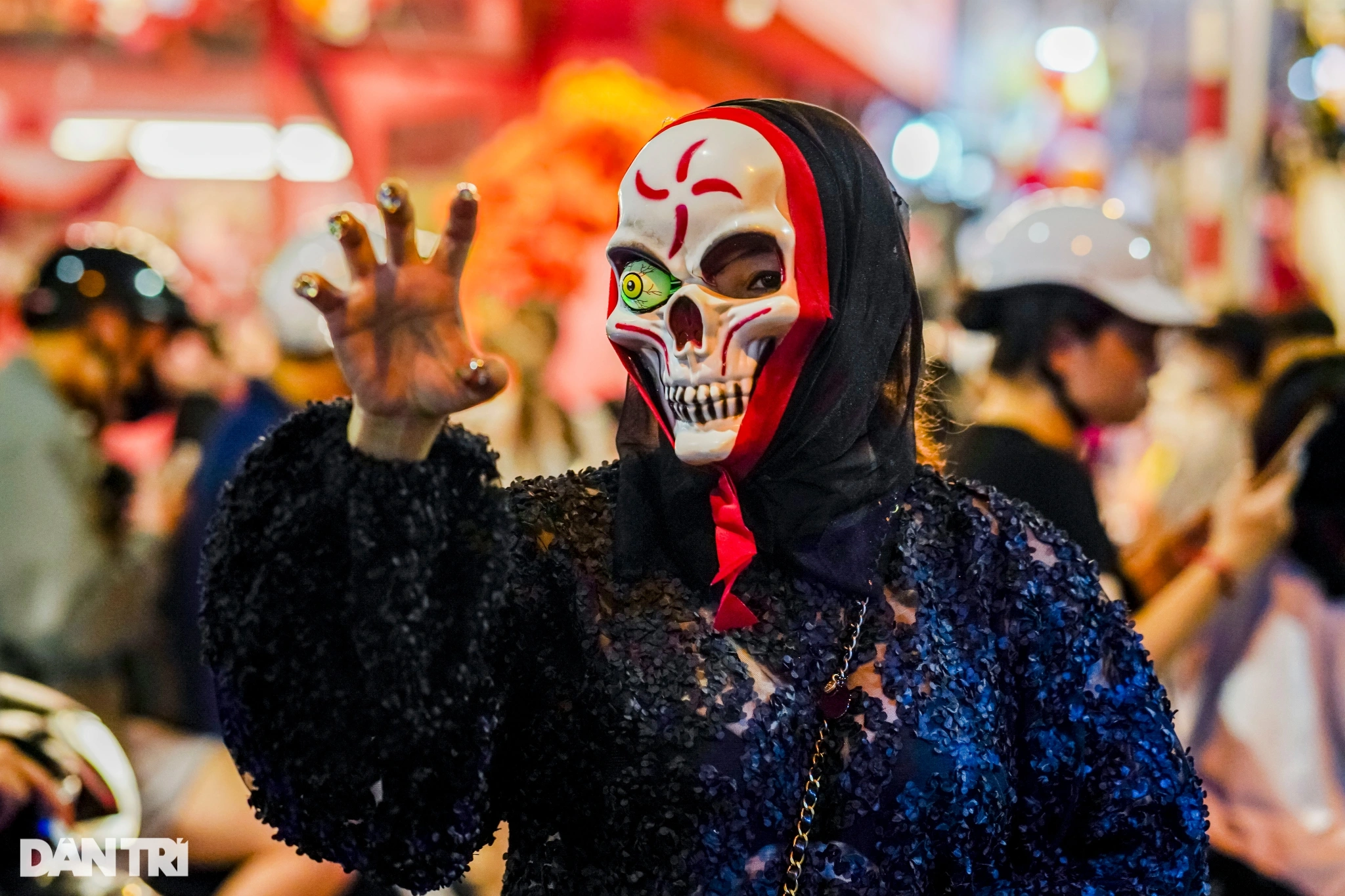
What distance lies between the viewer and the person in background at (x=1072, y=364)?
2887 mm

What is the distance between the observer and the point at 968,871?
1.65 metres

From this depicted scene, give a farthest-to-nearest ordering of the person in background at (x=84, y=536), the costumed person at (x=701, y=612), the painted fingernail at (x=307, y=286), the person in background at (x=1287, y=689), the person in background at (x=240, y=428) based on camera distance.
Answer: the person in background at (x=240, y=428), the person in background at (x=1287, y=689), the person in background at (x=84, y=536), the costumed person at (x=701, y=612), the painted fingernail at (x=307, y=286)

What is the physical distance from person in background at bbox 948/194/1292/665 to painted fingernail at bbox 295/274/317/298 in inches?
68.9

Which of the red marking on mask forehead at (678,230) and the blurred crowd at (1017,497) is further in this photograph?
the blurred crowd at (1017,497)

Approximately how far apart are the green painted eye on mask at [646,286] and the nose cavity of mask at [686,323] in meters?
0.03

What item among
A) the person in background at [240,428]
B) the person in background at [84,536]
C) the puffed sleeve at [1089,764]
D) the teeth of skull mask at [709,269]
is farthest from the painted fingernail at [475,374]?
the person in background at [240,428]

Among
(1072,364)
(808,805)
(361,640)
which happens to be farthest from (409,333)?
(1072,364)

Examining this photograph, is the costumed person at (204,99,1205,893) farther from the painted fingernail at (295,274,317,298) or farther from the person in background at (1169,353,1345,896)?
the person in background at (1169,353,1345,896)

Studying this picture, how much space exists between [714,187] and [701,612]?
0.50 meters

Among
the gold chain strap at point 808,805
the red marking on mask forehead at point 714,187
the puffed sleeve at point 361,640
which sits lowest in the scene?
the gold chain strap at point 808,805

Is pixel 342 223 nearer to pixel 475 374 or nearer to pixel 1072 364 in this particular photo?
pixel 475 374

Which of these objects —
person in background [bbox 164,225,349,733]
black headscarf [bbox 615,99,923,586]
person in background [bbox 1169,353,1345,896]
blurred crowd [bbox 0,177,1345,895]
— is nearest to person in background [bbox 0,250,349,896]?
blurred crowd [bbox 0,177,1345,895]

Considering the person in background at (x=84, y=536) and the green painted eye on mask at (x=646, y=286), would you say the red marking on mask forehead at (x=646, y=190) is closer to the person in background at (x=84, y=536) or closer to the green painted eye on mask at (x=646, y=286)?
the green painted eye on mask at (x=646, y=286)

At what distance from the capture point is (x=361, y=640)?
4.96 ft
